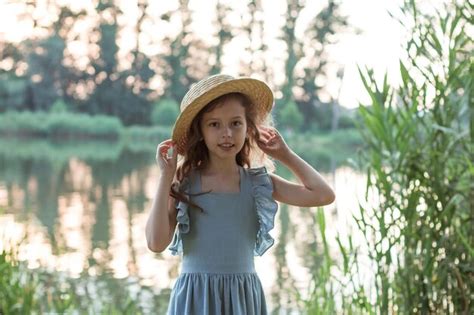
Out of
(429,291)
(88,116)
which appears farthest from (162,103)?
(429,291)

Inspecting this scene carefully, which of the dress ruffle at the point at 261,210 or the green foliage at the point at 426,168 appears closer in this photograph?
the dress ruffle at the point at 261,210

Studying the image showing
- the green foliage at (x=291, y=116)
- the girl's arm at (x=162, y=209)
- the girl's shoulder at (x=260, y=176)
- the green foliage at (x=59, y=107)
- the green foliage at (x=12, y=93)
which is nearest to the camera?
the girl's arm at (x=162, y=209)

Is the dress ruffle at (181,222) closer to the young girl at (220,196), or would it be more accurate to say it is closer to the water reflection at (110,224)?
the young girl at (220,196)

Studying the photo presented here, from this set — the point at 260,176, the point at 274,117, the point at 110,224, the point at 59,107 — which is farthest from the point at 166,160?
the point at 59,107

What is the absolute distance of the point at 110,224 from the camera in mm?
7586

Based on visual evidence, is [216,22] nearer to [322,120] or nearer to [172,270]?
[322,120]

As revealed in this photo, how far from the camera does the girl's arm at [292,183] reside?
1.39 m

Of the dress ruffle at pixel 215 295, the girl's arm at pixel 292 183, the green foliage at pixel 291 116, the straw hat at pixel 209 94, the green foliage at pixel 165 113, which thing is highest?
the green foliage at pixel 165 113

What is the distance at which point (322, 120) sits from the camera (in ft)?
48.2

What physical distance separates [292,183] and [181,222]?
8.6 inches

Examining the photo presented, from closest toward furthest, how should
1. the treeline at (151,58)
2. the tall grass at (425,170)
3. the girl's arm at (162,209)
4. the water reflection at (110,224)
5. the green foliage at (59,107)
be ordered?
1. the girl's arm at (162,209)
2. the tall grass at (425,170)
3. the water reflection at (110,224)
4. the treeline at (151,58)
5. the green foliage at (59,107)

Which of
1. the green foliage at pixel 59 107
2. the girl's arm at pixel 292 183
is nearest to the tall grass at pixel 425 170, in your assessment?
the girl's arm at pixel 292 183

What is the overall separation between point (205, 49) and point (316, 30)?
6.94 ft

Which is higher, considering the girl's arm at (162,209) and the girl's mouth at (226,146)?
the girl's mouth at (226,146)
